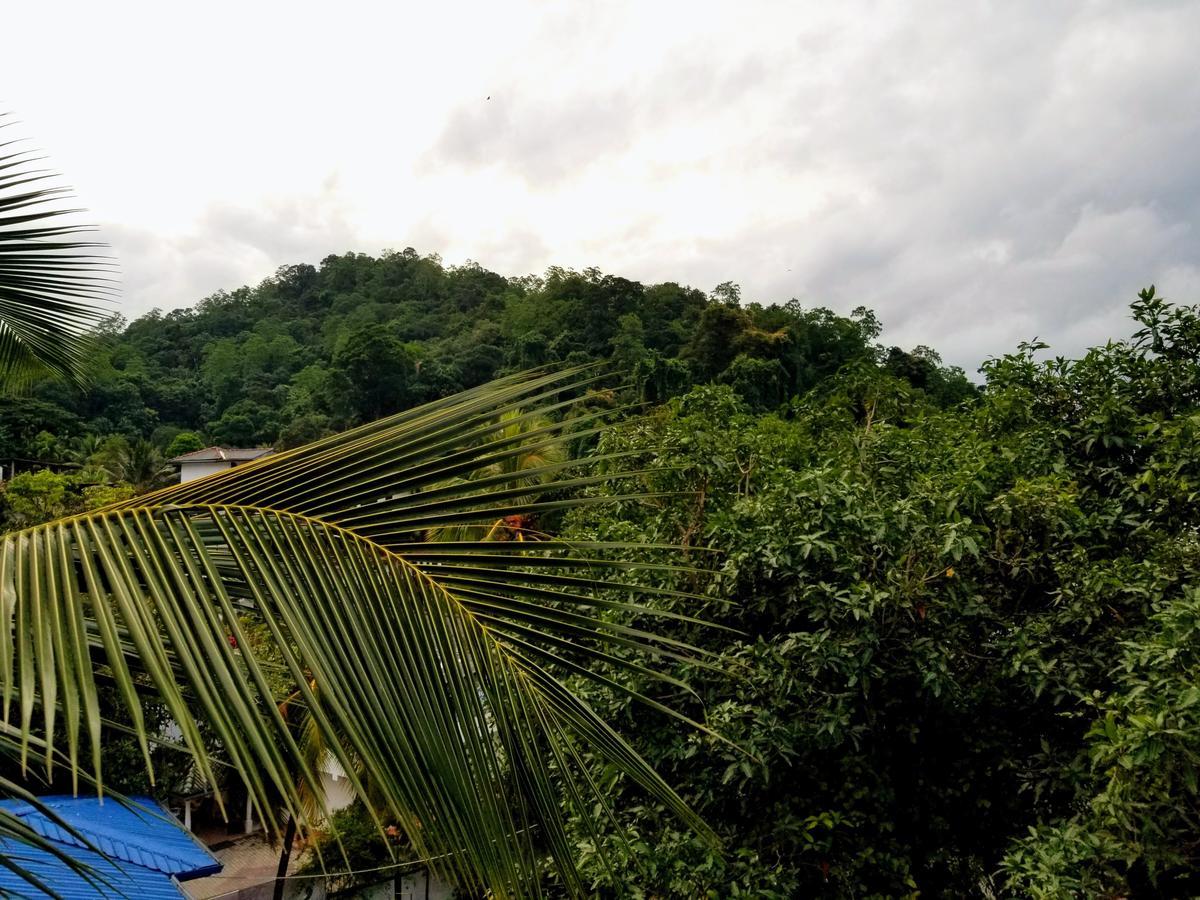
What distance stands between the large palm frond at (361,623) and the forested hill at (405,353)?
60.1 ft

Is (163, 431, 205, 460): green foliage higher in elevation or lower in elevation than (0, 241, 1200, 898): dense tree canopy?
higher

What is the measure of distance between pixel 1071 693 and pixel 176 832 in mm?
7564

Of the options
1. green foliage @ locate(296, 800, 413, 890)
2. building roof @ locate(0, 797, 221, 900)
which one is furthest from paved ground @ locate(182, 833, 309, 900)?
building roof @ locate(0, 797, 221, 900)

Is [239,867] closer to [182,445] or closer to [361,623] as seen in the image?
[361,623]

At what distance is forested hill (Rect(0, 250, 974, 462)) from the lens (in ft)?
95.4

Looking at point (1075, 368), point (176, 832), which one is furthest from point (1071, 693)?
point (176, 832)

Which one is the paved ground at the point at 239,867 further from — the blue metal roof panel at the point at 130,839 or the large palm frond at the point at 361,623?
the large palm frond at the point at 361,623

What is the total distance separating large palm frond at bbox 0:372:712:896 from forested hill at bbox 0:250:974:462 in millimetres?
18318

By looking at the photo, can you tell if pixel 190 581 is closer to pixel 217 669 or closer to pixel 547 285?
pixel 217 669

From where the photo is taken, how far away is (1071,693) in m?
4.13

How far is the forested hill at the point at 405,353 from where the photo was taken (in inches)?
1145

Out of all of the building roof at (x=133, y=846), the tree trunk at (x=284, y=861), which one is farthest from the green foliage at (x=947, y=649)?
the building roof at (x=133, y=846)

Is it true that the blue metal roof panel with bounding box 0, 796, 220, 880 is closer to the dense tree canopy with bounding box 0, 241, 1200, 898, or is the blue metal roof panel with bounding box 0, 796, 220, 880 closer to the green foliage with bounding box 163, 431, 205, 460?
the dense tree canopy with bounding box 0, 241, 1200, 898

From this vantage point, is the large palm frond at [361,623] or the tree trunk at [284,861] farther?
the tree trunk at [284,861]
